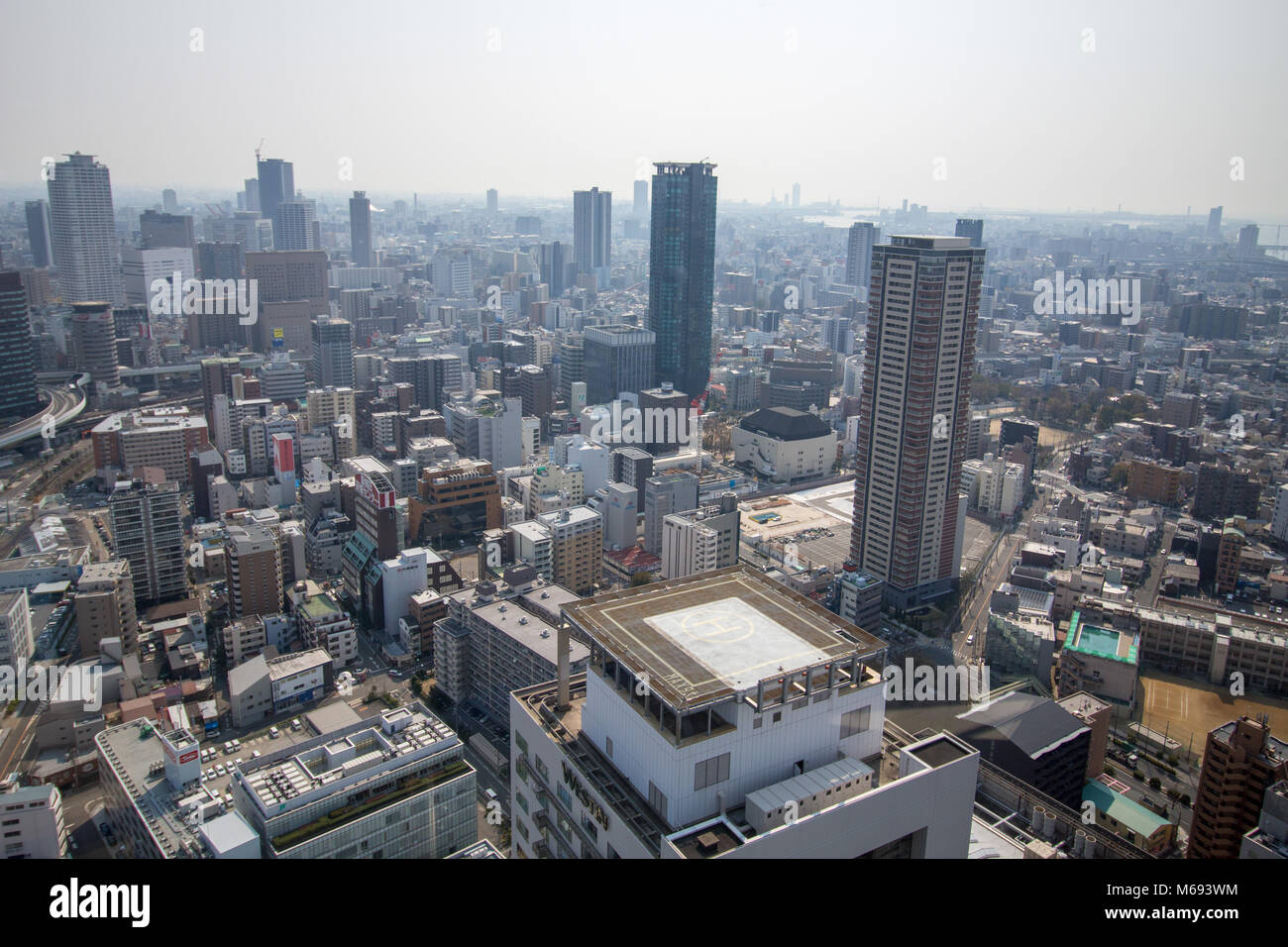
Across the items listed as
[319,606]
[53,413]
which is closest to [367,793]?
[319,606]

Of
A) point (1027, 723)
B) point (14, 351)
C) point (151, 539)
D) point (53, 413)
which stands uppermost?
point (14, 351)

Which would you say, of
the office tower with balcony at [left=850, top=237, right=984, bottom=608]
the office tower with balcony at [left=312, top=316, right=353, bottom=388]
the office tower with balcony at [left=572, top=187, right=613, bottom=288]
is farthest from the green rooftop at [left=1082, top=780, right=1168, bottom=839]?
the office tower with balcony at [left=572, top=187, right=613, bottom=288]

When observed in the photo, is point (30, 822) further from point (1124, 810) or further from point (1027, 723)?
point (1124, 810)

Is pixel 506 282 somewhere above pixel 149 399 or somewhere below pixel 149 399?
above

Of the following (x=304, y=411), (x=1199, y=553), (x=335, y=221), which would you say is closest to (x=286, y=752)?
(x=1199, y=553)

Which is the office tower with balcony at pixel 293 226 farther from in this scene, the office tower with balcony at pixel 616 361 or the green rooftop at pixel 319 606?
the green rooftop at pixel 319 606
